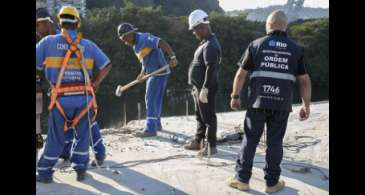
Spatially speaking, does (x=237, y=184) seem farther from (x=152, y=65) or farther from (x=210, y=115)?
(x=152, y=65)

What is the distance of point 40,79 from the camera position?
196 inches

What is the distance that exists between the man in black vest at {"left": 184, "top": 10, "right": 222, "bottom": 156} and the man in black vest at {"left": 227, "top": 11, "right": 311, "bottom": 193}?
1.14 metres

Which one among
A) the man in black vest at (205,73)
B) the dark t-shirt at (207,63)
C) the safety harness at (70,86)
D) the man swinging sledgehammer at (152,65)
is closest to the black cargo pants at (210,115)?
the man in black vest at (205,73)

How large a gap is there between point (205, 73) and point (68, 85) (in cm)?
196

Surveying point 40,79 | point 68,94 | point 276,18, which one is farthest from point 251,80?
point 40,79

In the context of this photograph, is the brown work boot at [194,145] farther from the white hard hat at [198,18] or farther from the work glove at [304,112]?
the work glove at [304,112]

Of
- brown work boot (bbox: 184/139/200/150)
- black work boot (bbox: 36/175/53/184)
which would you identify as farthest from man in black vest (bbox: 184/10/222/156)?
black work boot (bbox: 36/175/53/184)

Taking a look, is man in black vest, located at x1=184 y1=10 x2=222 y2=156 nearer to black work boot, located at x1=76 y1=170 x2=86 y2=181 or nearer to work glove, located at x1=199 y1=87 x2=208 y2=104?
work glove, located at x1=199 y1=87 x2=208 y2=104

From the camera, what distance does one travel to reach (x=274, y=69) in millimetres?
4516

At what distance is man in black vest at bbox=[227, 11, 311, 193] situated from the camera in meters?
4.51

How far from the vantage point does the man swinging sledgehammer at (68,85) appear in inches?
187

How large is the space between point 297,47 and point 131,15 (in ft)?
106

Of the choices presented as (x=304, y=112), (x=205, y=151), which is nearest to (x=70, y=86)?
(x=205, y=151)

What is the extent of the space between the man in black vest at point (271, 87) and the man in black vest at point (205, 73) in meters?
1.14
